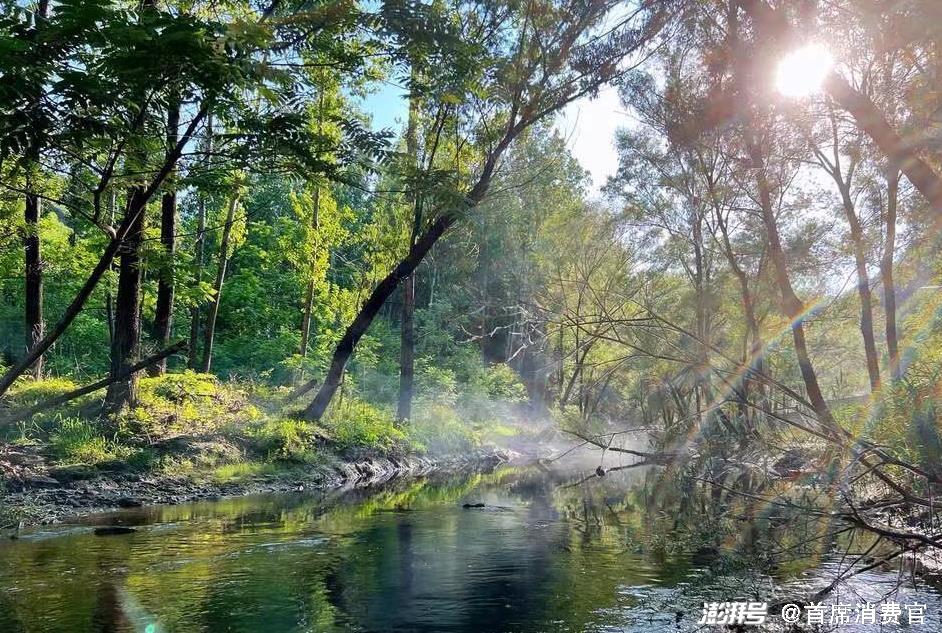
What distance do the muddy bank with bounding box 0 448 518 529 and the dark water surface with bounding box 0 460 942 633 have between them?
31.6 inches

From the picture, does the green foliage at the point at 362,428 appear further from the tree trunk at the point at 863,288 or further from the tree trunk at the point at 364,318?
the tree trunk at the point at 863,288

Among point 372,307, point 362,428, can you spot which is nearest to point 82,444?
point 372,307

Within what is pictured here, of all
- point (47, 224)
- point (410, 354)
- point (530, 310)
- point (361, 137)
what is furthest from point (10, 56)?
point (410, 354)

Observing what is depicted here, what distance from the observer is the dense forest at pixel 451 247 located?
6.08 meters

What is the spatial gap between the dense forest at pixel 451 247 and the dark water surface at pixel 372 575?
1.55 m

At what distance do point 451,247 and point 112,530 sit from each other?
31385 mm

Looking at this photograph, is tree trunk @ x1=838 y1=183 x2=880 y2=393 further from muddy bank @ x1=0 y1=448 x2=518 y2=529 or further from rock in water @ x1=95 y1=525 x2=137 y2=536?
rock in water @ x1=95 y1=525 x2=137 y2=536

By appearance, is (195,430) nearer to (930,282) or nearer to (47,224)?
(47,224)

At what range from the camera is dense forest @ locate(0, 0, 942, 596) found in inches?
239

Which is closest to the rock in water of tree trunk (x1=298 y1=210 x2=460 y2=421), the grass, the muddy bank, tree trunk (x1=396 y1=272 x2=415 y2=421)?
the muddy bank

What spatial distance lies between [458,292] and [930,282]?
28480mm

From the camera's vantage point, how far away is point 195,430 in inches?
692

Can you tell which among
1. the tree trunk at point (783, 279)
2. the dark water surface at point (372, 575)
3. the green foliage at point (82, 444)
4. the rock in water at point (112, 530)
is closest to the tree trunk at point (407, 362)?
the green foliage at point (82, 444)

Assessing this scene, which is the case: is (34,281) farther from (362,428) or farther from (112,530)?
(112,530)
